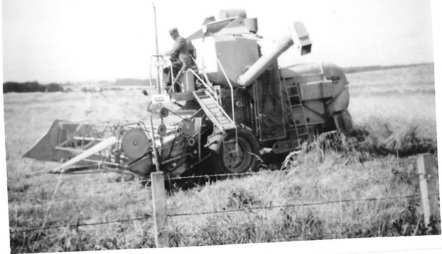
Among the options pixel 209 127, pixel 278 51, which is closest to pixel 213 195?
pixel 209 127

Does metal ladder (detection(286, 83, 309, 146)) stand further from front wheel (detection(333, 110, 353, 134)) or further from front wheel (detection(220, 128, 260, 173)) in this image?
front wheel (detection(220, 128, 260, 173))

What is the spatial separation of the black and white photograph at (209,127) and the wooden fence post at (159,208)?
0.08 feet

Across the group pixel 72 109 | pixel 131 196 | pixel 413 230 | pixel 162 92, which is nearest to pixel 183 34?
pixel 162 92

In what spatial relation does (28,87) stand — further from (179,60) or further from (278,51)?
(278,51)

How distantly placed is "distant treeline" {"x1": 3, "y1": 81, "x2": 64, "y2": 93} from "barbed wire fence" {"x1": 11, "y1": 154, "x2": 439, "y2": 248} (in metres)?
1.59

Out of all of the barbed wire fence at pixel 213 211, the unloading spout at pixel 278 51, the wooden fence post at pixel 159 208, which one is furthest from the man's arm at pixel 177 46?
the wooden fence post at pixel 159 208

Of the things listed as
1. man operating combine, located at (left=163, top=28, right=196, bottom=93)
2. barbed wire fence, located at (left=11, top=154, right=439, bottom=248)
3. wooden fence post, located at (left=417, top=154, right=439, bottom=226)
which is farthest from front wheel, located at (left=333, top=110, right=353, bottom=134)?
man operating combine, located at (left=163, top=28, right=196, bottom=93)

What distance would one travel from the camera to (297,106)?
9.22 m

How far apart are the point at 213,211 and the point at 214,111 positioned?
148 cm

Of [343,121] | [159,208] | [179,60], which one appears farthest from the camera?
[343,121]

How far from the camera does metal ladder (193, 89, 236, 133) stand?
8.16 meters

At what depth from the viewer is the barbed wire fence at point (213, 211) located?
255 inches

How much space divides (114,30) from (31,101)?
1329 millimetres

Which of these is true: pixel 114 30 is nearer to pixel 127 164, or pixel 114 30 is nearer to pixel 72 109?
pixel 72 109
